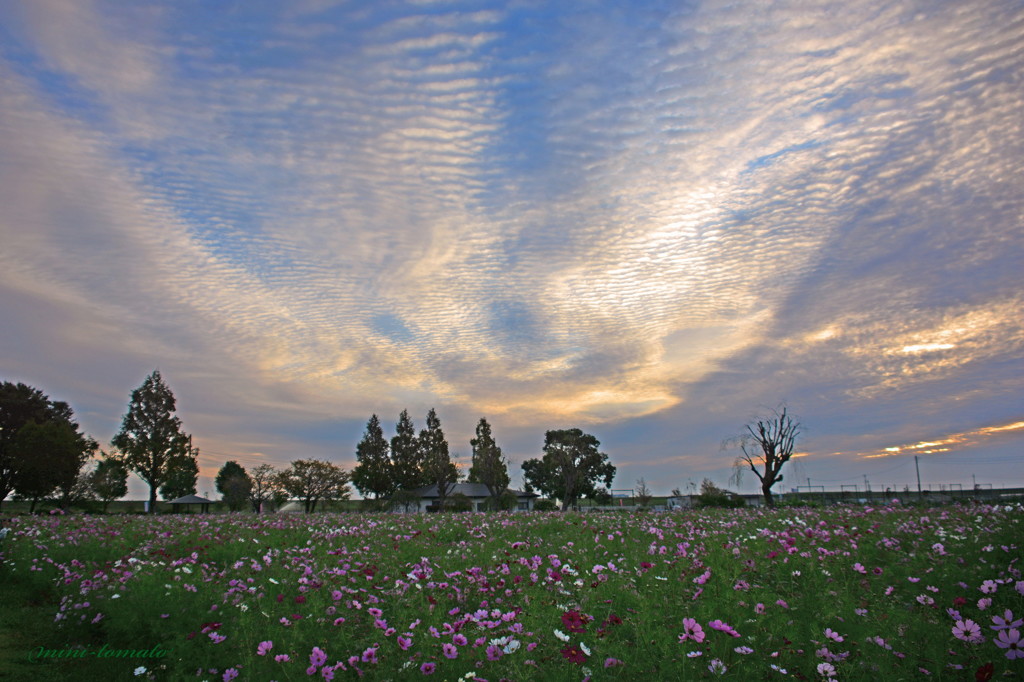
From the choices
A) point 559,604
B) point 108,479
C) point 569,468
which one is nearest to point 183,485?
point 108,479

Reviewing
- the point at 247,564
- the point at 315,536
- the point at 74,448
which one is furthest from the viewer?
the point at 74,448

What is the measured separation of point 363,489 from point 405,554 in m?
65.7

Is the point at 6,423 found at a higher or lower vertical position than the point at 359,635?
higher

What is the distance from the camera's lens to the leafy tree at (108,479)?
53.8 meters

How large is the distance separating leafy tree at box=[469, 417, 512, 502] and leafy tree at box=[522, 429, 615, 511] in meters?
6.33

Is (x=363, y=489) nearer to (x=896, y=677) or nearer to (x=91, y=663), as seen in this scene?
(x=91, y=663)

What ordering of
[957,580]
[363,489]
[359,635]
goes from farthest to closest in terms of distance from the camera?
[363,489] < [957,580] < [359,635]

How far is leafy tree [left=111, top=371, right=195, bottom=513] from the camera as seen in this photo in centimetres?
4838

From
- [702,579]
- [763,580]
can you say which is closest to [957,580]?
[763,580]

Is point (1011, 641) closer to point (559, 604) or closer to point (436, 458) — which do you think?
point (559, 604)

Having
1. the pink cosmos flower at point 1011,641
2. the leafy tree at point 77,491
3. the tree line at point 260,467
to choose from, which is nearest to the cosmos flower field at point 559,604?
the pink cosmos flower at point 1011,641

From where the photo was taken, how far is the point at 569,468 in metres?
67.1

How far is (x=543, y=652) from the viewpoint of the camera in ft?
15.5

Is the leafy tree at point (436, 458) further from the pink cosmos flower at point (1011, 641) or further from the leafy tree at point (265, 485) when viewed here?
the pink cosmos flower at point (1011, 641)
